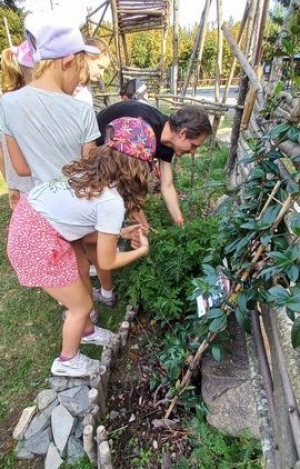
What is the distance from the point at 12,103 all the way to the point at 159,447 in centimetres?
183

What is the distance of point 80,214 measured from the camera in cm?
166

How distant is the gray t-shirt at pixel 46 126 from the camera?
5.55 ft

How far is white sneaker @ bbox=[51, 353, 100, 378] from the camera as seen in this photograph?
2.10 meters

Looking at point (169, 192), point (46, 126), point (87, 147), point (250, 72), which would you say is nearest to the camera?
point (46, 126)

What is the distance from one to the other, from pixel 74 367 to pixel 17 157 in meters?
1.28

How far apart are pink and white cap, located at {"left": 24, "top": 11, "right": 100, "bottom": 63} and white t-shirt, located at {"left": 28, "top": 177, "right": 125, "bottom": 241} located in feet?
1.88

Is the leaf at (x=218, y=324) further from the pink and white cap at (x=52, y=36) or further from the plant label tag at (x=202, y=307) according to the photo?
the pink and white cap at (x=52, y=36)

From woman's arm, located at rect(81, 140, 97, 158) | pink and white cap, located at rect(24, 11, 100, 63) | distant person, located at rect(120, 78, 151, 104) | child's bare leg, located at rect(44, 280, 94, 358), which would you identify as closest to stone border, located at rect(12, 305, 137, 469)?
child's bare leg, located at rect(44, 280, 94, 358)

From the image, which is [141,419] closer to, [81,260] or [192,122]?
[81,260]

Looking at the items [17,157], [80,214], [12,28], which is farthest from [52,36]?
[12,28]

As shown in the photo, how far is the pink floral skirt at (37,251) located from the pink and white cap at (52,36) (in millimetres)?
711

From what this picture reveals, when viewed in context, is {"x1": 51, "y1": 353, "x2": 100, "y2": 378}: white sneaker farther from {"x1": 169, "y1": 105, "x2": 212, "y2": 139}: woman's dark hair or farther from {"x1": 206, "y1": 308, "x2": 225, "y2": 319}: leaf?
{"x1": 169, "y1": 105, "x2": 212, "y2": 139}: woman's dark hair

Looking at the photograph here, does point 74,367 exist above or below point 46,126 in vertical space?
below

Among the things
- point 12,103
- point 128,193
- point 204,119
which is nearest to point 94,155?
point 128,193
